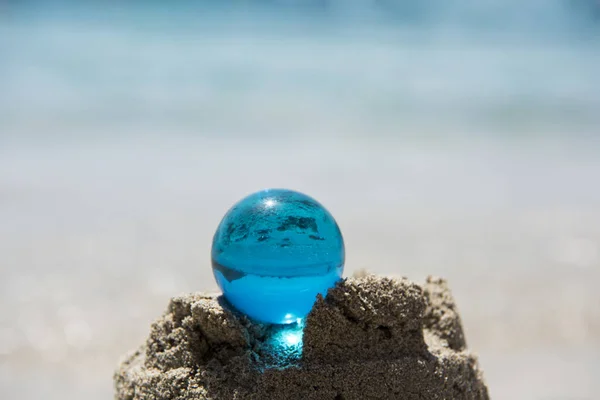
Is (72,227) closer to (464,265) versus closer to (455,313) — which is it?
(464,265)

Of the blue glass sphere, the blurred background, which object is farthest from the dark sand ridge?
the blurred background

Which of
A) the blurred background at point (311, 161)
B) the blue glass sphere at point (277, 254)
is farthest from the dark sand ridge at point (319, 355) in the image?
the blurred background at point (311, 161)

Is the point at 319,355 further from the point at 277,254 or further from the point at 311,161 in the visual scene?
the point at 311,161

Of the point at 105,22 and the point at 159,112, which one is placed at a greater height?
the point at 105,22

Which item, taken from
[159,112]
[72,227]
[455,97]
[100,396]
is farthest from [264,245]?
[455,97]

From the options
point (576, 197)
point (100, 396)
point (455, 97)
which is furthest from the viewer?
point (455, 97)

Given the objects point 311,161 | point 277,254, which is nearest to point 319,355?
point 277,254
